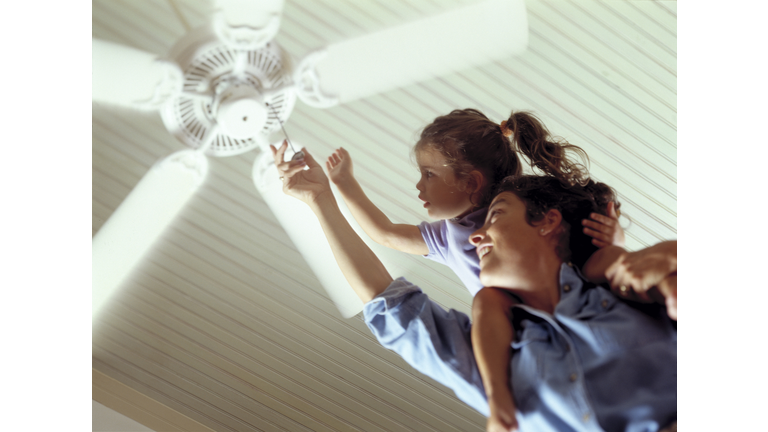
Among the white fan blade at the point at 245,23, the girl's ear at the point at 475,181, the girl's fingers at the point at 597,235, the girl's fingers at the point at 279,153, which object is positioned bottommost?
the girl's fingers at the point at 597,235

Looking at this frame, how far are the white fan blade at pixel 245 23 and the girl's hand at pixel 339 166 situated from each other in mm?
352

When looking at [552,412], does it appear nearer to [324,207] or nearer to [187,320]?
[324,207]

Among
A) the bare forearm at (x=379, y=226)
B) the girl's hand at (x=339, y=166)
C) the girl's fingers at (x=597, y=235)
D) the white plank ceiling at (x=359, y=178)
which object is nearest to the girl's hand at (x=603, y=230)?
the girl's fingers at (x=597, y=235)

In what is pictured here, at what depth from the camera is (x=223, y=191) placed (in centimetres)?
164

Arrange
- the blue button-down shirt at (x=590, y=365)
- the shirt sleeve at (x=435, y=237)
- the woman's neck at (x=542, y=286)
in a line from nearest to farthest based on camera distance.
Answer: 1. the blue button-down shirt at (x=590, y=365)
2. the woman's neck at (x=542, y=286)
3. the shirt sleeve at (x=435, y=237)

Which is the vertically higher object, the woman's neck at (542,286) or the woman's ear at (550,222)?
the woman's ear at (550,222)

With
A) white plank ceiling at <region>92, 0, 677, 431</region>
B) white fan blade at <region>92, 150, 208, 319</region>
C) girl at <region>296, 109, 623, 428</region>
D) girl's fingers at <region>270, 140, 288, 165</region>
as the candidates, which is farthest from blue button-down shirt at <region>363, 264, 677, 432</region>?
white fan blade at <region>92, 150, 208, 319</region>

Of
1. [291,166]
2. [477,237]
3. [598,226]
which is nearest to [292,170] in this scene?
[291,166]

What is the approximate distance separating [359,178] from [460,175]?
315 mm

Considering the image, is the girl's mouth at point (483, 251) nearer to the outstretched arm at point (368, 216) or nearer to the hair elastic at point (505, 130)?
the outstretched arm at point (368, 216)

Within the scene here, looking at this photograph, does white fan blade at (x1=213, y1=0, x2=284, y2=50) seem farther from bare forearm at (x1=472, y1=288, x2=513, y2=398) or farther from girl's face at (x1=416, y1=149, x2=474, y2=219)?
bare forearm at (x1=472, y1=288, x2=513, y2=398)

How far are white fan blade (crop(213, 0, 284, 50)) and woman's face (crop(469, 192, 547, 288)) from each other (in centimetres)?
70

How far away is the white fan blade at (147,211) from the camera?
151cm
